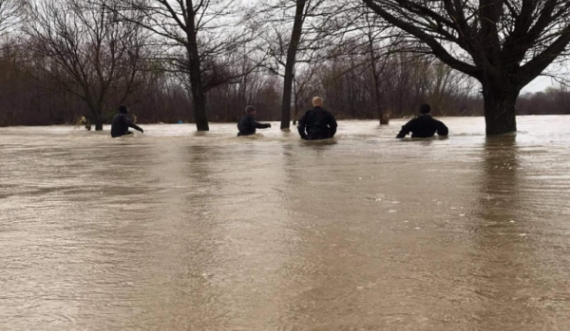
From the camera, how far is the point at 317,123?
1341 cm

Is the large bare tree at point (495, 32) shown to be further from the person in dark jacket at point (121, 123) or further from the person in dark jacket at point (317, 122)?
the person in dark jacket at point (121, 123)

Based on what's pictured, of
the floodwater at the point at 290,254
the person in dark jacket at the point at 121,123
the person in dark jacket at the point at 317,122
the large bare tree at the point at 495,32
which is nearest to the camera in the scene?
the floodwater at the point at 290,254

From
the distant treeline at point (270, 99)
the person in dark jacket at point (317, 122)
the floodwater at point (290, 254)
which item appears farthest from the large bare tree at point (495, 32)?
the distant treeline at point (270, 99)

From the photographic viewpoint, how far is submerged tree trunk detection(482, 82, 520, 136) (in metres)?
13.1

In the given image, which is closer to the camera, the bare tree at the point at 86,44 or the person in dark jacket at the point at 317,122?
the person in dark jacket at the point at 317,122

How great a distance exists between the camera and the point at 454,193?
4789mm

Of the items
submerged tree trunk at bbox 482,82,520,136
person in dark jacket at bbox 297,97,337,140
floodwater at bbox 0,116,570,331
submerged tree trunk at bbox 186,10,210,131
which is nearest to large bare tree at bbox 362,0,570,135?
submerged tree trunk at bbox 482,82,520,136

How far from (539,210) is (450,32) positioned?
921 cm

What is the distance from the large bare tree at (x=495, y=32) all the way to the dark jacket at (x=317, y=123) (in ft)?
8.59

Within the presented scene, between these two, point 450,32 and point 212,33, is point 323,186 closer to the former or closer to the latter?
point 450,32

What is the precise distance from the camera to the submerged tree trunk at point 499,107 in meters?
13.1

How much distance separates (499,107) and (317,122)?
438 cm

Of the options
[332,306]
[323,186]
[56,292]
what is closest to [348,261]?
[332,306]

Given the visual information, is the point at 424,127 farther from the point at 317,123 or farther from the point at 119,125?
the point at 119,125
